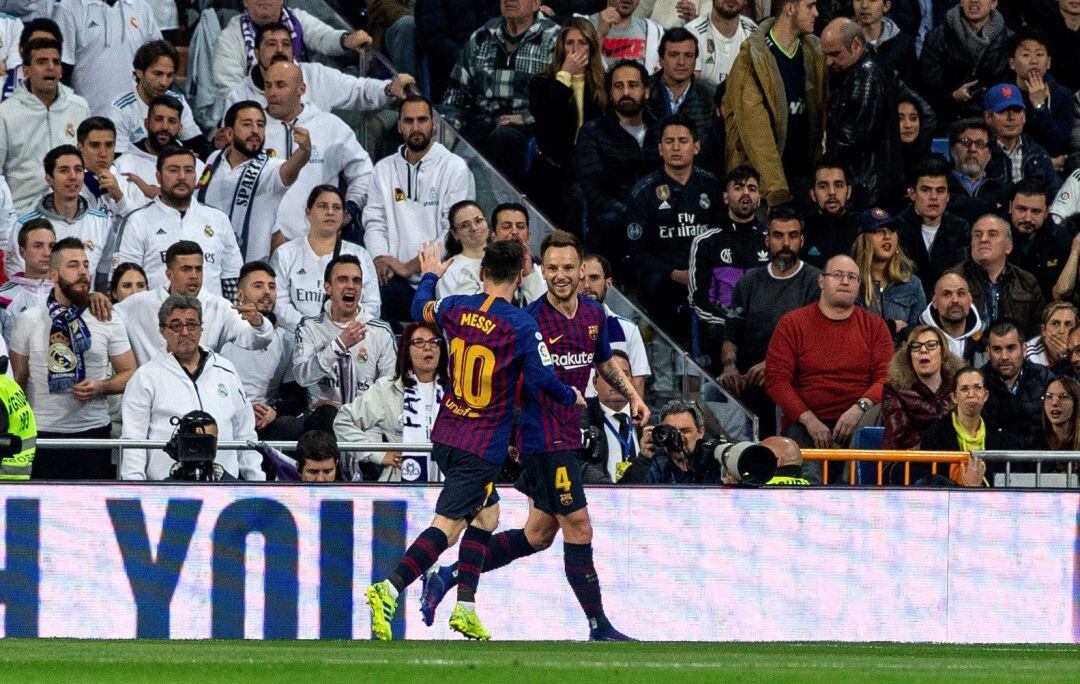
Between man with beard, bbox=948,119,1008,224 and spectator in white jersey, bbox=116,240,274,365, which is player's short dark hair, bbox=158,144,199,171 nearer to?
spectator in white jersey, bbox=116,240,274,365

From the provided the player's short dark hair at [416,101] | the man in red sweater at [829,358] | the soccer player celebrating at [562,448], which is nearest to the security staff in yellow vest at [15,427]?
the soccer player celebrating at [562,448]

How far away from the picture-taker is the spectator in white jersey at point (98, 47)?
45.1 ft

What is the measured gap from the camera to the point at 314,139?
526 inches

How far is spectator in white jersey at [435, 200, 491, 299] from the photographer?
477 inches

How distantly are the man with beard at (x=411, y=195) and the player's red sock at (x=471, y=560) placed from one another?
3.82 meters

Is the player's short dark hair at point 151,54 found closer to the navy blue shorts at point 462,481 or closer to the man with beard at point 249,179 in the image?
the man with beard at point 249,179

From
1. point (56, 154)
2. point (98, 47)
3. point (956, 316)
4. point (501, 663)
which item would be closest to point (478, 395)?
point (501, 663)

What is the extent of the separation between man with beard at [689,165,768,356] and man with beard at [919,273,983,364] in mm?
1241

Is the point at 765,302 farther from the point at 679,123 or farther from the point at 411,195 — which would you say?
the point at 411,195

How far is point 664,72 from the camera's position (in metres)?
13.6

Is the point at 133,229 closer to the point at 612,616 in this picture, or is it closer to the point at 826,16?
the point at 612,616

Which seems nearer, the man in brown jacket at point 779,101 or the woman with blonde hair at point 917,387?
the woman with blonde hair at point 917,387

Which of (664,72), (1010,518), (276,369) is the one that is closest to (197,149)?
(276,369)

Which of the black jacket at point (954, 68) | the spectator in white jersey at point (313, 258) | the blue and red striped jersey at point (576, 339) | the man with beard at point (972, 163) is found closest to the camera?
the blue and red striped jersey at point (576, 339)
